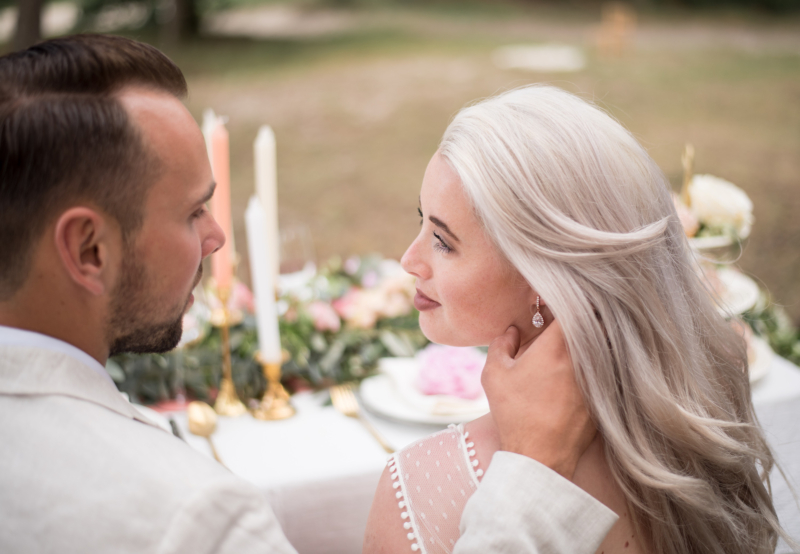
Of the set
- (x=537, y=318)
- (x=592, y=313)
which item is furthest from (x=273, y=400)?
(x=592, y=313)

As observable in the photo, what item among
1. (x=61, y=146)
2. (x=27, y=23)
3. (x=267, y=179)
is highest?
(x=61, y=146)

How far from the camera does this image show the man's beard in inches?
42.7

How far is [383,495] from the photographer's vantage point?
4.25 ft

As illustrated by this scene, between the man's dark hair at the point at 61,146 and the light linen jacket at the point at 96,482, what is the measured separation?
6.8 inches

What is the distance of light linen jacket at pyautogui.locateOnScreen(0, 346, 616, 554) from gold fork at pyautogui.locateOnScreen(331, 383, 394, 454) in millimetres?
961

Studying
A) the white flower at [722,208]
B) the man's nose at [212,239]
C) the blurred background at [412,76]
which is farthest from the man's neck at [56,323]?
the blurred background at [412,76]

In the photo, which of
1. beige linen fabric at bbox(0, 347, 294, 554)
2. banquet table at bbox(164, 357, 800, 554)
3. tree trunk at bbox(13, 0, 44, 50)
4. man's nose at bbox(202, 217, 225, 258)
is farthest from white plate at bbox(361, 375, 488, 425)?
tree trunk at bbox(13, 0, 44, 50)

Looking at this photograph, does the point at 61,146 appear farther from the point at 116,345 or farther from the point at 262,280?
the point at 262,280

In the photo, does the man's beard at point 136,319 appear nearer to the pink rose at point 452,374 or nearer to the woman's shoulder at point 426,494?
the woman's shoulder at point 426,494

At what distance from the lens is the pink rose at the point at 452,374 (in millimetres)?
1975

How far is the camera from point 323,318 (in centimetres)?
244

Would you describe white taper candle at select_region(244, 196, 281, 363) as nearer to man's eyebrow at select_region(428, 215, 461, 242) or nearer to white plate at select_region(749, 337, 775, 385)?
man's eyebrow at select_region(428, 215, 461, 242)

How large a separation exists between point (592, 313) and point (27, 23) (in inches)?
330

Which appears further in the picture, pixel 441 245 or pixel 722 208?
pixel 722 208
